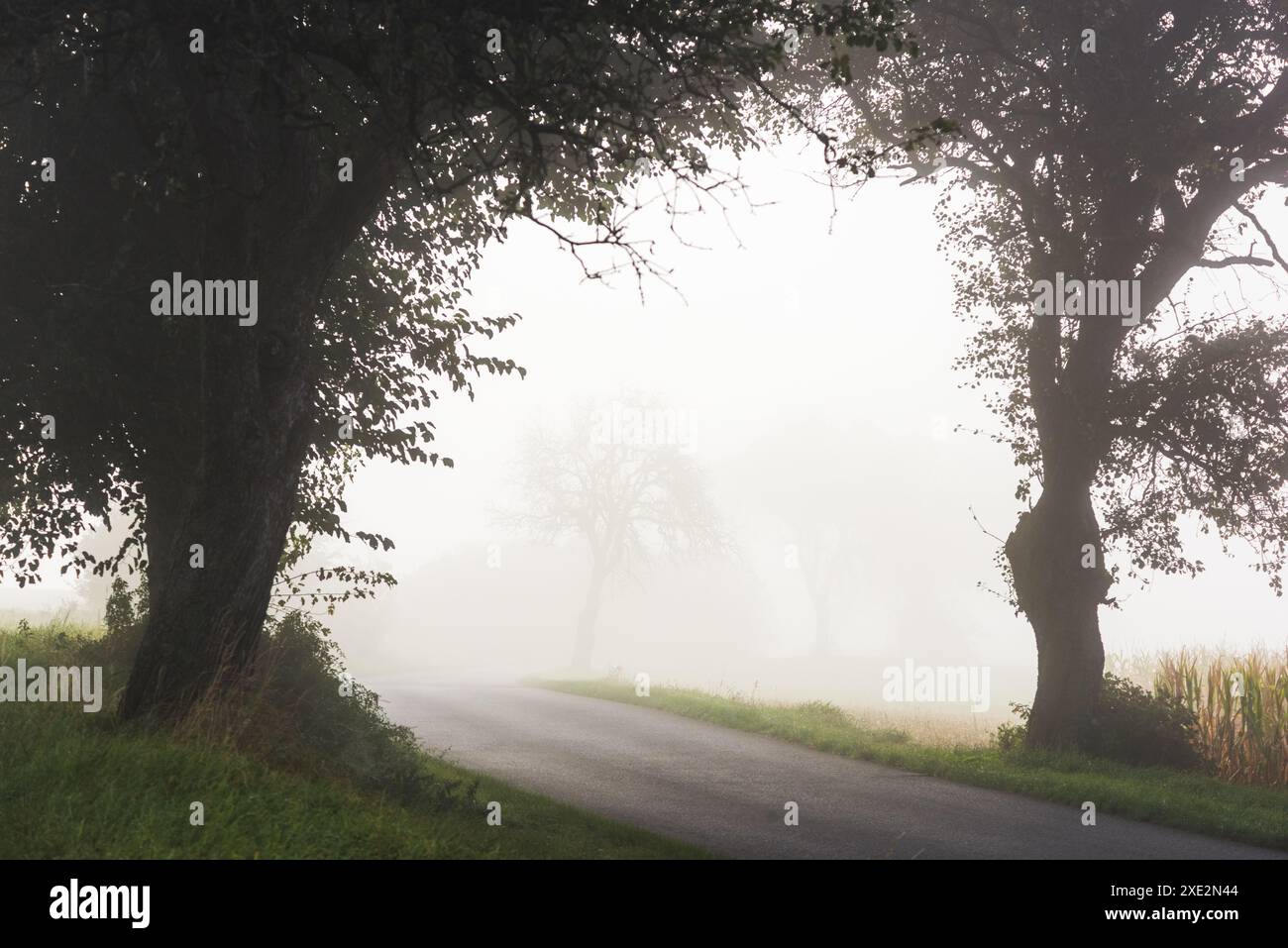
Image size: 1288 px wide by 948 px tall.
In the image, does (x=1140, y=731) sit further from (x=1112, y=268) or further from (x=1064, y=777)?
(x=1112, y=268)

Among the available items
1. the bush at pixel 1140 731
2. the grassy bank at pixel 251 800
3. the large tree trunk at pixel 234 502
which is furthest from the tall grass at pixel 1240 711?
the large tree trunk at pixel 234 502

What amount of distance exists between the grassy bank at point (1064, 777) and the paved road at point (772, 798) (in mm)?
428

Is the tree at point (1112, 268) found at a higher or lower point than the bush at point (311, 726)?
higher

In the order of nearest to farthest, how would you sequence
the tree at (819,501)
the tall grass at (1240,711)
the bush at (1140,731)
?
the tall grass at (1240,711) → the bush at (1140,731) → the tree at (819,501)

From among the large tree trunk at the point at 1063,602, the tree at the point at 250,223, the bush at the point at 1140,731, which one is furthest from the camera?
the large tree trunk at the point at 1063,602

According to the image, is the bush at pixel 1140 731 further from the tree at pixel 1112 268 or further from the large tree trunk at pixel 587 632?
the large tree trunk at pixel 587 632

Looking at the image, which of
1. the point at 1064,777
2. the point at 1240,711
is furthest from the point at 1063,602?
the point at 1064,777

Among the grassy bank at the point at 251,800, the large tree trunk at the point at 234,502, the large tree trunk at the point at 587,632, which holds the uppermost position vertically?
the large tree trunk at the point at 234,502

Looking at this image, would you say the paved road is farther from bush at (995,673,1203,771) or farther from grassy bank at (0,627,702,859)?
bush at (995,673,1203,771)

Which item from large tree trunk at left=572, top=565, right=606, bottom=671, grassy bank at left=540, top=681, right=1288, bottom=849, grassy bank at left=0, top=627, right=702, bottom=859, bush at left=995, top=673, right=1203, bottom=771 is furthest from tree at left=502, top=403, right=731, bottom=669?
grassy bank at left=0, top=627, right=702, bottom=859

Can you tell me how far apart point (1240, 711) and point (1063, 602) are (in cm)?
293

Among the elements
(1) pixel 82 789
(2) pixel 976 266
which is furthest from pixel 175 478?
(2) pixel 976 266

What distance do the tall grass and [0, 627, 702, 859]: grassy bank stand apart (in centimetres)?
1055

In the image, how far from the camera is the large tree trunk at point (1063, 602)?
15.7m
